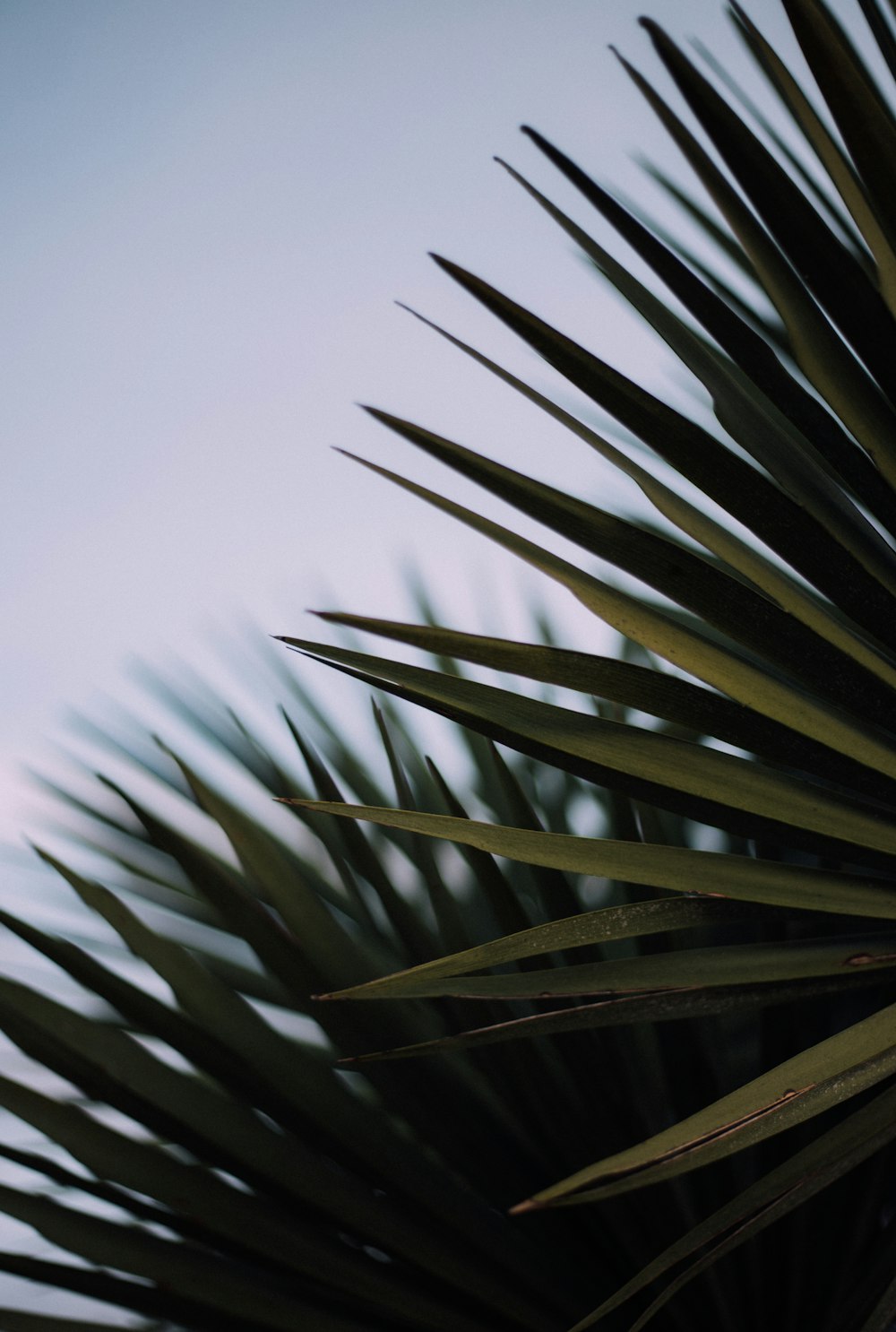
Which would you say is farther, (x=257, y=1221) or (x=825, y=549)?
(x=257, y=1221)

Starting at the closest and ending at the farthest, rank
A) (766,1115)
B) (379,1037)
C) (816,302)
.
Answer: (766,1115), (816,302), (379,1037)

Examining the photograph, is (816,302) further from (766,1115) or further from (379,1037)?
(379,1037)

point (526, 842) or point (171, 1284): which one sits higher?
point (526, 842)

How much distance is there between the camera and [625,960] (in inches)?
18.8

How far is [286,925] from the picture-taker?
691 millimetres

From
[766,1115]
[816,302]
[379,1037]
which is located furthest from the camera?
[379,1037]

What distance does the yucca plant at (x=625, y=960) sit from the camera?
477 millimetres

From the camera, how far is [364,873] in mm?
713

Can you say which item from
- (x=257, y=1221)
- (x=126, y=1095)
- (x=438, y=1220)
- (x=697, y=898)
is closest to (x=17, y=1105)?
(x=126, y=1095)

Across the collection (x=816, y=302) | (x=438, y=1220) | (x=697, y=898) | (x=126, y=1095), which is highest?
(x=816, y=302)

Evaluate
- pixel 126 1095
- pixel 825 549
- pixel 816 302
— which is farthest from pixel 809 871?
pixel 126 1095

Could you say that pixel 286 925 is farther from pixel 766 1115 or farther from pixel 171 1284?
pixel 766 1115

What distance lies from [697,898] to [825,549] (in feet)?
0.66

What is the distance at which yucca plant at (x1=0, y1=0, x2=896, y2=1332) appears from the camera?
48 centimetres
